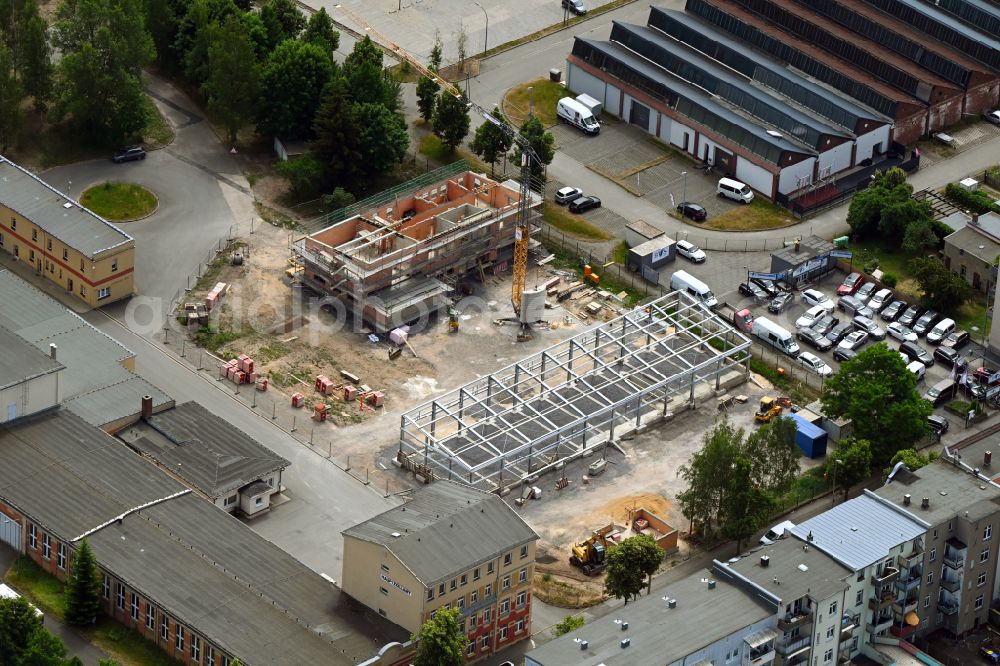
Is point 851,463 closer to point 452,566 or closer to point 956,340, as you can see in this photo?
point 956,340

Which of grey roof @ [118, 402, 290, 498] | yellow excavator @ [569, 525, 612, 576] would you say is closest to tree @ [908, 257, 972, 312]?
yellow excavator @ [569, 525, 612, 576]

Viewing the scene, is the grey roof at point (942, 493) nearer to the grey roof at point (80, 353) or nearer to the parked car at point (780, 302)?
the parked car at point (780, 302)

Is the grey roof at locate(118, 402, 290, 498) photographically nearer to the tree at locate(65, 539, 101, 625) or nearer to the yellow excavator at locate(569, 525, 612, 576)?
the tree at locate(65, 539, 101, 625)

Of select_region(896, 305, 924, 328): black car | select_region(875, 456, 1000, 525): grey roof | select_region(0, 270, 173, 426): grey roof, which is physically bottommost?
select_region(896, 305, 924, 328): black car

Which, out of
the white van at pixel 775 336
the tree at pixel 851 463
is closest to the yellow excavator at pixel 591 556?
the tree at pixel 851 463

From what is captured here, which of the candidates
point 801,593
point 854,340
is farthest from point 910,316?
point 801,593

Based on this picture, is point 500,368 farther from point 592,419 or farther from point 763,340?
point 763,340
